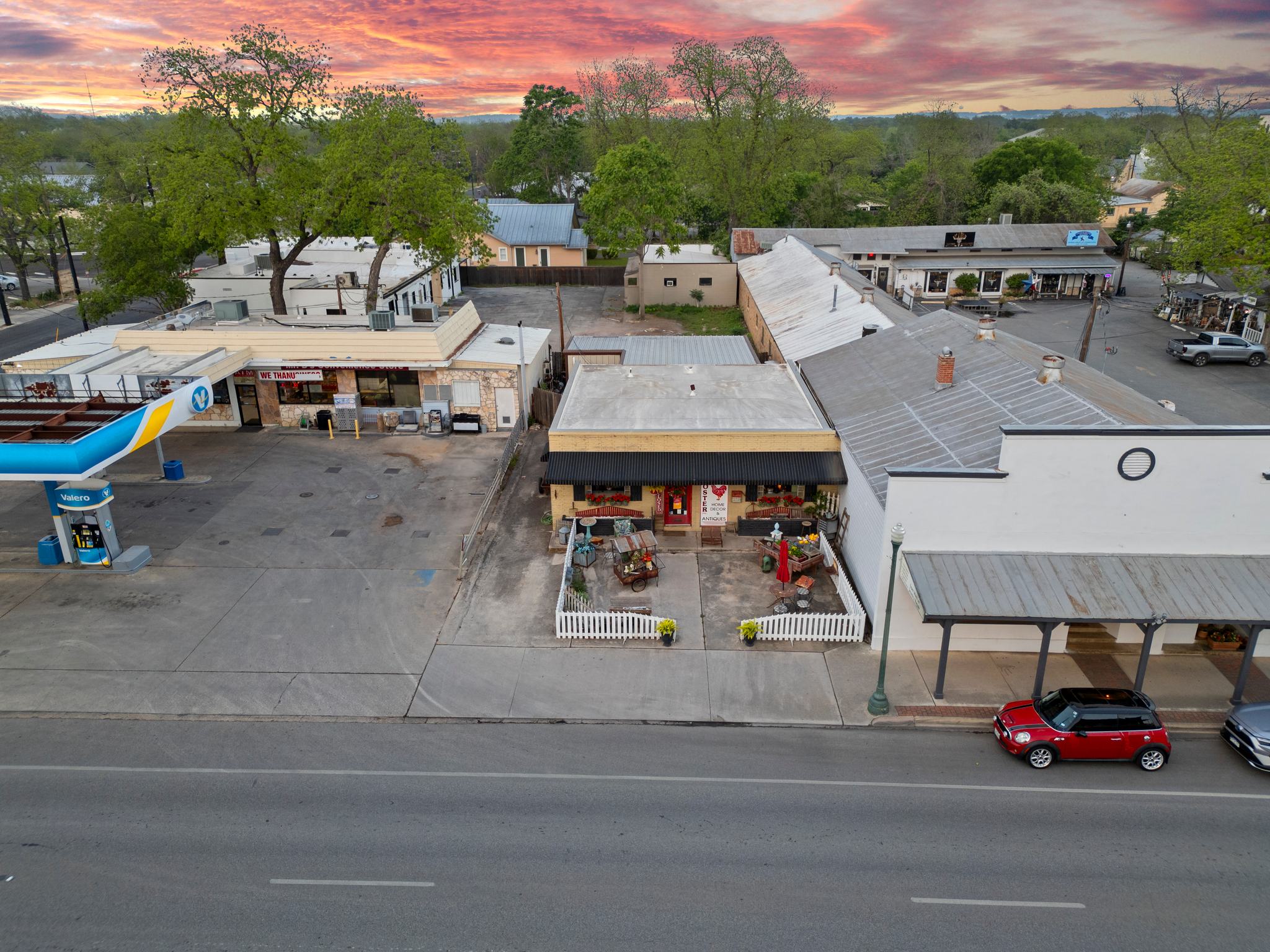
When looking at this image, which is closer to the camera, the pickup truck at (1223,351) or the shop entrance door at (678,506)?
the shop entrance door at (678,506)

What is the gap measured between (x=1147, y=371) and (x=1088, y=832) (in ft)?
122

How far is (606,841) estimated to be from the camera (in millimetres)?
14211

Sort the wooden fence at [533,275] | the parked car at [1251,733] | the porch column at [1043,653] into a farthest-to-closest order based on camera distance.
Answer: the wooden fence at [533,275] → the porch column at [1043,653] → the parked car at [1251,733]

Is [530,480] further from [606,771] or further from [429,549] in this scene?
[606,771]

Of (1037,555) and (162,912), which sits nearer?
(162,912)

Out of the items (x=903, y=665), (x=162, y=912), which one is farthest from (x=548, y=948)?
(x=903, y=665)

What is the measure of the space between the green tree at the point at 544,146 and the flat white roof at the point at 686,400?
73.4m

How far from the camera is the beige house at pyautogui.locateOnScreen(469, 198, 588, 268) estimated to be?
72688mm

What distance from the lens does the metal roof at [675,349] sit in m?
35.2

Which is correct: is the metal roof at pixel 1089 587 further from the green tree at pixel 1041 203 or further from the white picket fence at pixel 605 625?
the green tree at pixel 1041 203

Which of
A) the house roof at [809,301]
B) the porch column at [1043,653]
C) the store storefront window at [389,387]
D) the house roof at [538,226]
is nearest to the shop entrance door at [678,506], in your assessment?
the porch column at [1043,653]

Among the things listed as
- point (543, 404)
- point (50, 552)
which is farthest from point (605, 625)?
point (50, 552)

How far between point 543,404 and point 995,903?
27644 mm

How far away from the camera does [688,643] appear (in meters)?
20.5
